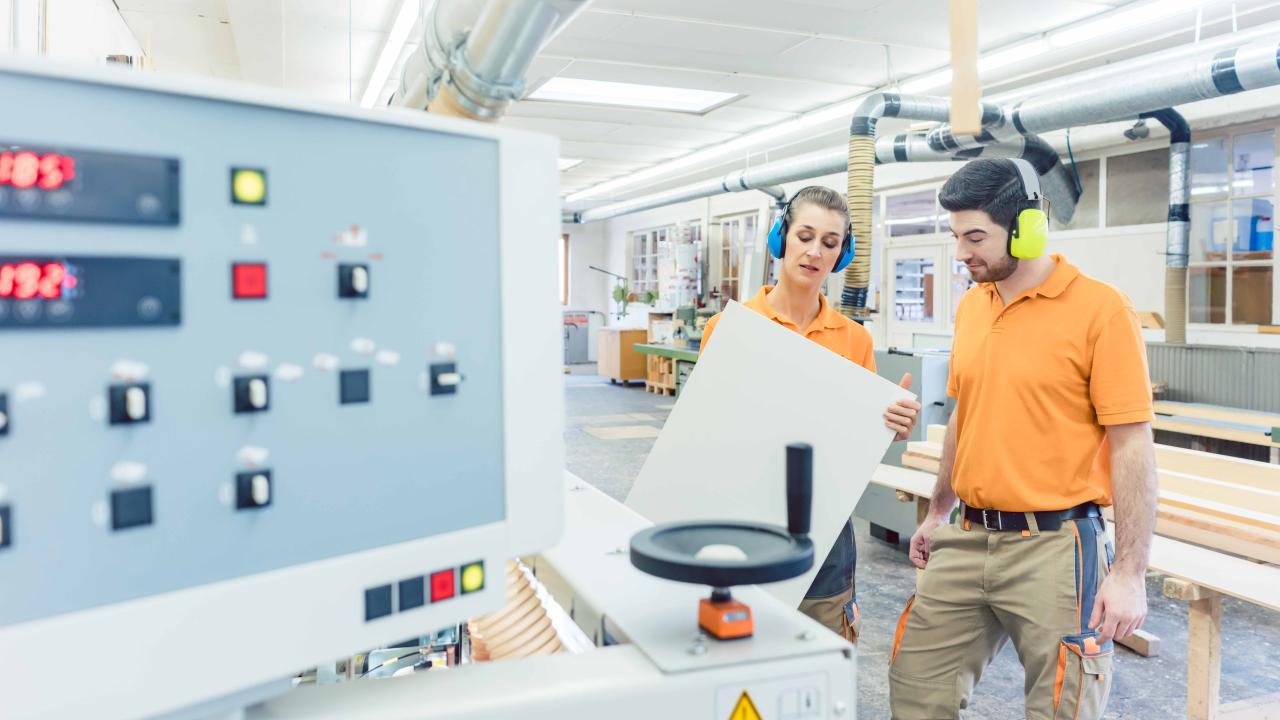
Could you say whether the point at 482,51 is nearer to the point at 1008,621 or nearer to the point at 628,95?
the point at 1008,621

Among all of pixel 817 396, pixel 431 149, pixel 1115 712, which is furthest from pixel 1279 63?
pixel 431 149

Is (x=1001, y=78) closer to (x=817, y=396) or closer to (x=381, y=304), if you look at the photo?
(x=817, y=396)

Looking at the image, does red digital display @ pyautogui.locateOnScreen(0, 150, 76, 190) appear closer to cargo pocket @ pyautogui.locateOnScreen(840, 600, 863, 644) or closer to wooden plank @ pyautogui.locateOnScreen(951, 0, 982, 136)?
wooden plank @ pyautogui.locateOnScreen(951, 0, 982, 136)

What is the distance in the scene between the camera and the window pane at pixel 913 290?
8.18 metres

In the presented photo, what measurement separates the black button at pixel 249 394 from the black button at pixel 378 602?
171mm

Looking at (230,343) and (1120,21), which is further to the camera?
(1120,21)

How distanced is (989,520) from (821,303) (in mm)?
554

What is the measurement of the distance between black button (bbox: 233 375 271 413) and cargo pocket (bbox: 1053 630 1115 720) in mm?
1432

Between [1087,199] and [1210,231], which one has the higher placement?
[1087,199]

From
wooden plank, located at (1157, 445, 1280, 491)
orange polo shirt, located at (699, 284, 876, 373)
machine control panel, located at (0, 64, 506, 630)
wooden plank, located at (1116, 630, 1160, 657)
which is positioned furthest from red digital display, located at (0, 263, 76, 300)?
wooden plank, located at (1157, 445, 1280, 491)

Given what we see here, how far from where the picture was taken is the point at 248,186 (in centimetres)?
61

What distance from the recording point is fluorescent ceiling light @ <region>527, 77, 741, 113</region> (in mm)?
6789

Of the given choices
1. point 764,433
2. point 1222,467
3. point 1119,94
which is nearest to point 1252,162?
point 1119,94

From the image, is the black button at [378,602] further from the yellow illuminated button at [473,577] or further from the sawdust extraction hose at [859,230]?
the sawdust extraction hose at [859,230]
